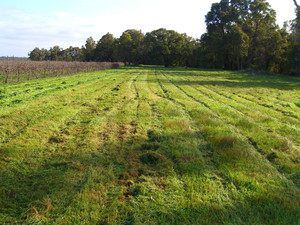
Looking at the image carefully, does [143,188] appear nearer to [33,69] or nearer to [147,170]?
[147,170]

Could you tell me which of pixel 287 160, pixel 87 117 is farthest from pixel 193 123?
pixel 87 117

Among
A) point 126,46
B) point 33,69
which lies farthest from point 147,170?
point 126,46

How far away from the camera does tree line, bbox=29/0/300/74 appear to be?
38.5 m

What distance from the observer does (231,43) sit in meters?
40.9

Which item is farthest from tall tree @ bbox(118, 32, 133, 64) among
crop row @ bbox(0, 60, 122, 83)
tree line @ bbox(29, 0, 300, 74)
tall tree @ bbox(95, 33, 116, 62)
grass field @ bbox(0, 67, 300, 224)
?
grass field @ bbox(0, 67, 300, 224)

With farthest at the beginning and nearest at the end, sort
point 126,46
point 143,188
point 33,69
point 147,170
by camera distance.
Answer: point 126,46 < point 33,69 < point 147,170 < point 143,188

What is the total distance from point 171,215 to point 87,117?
483 centimetres

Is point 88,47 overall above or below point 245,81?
→ above

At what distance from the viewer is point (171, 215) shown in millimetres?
2508

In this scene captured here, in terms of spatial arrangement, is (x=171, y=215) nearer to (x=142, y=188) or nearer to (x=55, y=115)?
(x=142, y=188)

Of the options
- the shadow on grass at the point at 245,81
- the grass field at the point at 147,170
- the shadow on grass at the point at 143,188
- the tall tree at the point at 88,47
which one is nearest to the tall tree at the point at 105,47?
the tall tree at the point at 88,47

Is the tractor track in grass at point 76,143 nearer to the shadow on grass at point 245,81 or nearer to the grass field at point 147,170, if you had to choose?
the grass field at point 147,170

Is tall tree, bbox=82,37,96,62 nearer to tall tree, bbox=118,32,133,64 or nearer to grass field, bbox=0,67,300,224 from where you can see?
tall tree, bbox=118,32,133,64

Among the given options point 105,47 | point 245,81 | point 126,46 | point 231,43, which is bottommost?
point 245,81
